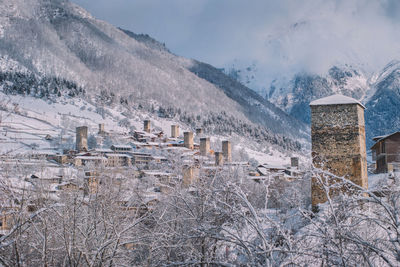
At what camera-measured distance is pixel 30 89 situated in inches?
3723

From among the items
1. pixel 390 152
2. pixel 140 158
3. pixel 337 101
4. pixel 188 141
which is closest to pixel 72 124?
pixel 188 141

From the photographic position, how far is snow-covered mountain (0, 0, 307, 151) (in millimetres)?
118062

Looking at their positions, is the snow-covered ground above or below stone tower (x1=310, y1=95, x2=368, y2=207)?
above

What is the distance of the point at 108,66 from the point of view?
454 feet

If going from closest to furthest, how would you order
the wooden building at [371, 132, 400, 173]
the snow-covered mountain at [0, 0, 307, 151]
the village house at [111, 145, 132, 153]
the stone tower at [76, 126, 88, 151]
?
the wooden building at [371, 132, 400, 173], the village house at [111, 145, 132, 153], the stone tower at [76, 126, 88, 151], the snow-covered mountain at [0, 0, 307, 151]

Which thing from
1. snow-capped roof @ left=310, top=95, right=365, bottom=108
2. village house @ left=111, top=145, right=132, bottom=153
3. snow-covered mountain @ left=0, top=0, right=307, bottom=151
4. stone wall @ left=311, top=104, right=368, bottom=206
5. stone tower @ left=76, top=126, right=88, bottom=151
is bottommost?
stone wall @ left=311, top=104, right=368, bottom=206

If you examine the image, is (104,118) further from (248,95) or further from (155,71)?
(248,95)

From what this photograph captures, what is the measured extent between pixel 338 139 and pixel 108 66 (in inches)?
5138

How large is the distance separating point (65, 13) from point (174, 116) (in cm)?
7131

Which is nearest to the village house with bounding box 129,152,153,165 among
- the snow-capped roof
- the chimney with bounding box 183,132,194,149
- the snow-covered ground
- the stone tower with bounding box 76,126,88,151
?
the stone tower with bounding box 76,126,88,151

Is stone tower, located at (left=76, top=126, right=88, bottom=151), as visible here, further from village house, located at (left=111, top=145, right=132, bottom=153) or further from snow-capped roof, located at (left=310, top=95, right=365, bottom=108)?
snow-capped roof, located at (left=310, top=95, right=365, bottom=108)

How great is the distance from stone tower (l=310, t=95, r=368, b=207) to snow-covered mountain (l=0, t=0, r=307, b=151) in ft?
330

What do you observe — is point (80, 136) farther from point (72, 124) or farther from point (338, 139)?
point (338, 139)

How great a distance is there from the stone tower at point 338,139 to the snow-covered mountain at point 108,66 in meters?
101
